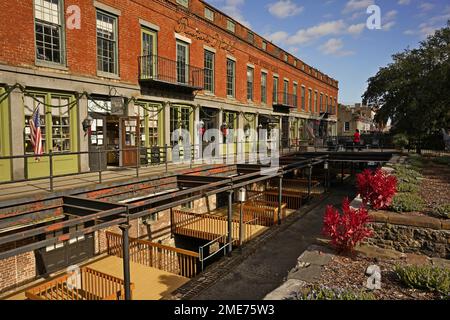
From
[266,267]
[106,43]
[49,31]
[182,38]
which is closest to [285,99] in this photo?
[182,38]

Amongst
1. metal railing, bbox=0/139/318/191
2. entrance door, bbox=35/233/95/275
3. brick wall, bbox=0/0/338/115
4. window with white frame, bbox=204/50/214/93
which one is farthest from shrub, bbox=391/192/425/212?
window with white frame, bbox=204/50/214/93

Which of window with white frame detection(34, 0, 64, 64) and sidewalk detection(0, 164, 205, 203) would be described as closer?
sidewalk detection(0, 164, 205, 203)

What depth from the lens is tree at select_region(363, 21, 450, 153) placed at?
18500 mm

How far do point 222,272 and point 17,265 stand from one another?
530cm

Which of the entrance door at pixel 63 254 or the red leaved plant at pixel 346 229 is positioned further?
the entrance door at pixel 63 254

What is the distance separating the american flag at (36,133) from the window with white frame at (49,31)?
1973mm

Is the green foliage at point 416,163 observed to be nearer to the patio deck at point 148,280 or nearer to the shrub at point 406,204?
the shrub at point 406,204

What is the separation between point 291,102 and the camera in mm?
31406

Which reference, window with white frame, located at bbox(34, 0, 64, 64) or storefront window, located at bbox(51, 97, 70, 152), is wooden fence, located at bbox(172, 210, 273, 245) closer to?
storefront window, located at bbox(51, 97, 70, 152)

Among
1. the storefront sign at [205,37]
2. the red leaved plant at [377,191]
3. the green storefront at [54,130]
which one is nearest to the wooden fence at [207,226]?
the green storefront at [54,130]

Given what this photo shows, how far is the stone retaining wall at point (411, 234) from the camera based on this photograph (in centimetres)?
676

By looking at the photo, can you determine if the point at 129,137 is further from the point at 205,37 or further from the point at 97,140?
the point at 205,37

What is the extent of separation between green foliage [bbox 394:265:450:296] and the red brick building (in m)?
7.97

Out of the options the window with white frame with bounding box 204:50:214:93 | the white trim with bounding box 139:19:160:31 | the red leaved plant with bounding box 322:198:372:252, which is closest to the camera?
the red leaved plant with bounding box 322:198:372:252
